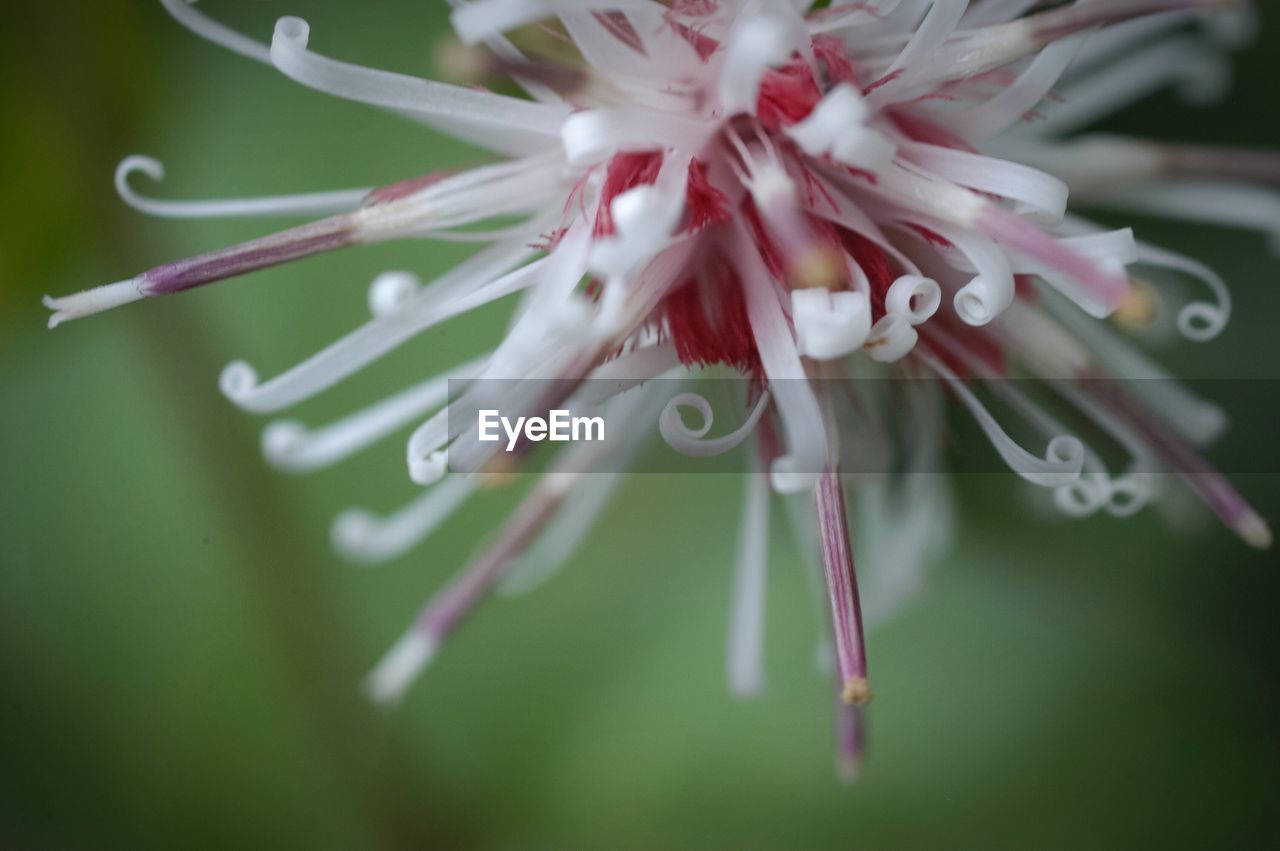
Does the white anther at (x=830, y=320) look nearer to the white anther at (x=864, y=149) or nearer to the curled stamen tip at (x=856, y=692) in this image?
the white anther at (x=864, y=149)

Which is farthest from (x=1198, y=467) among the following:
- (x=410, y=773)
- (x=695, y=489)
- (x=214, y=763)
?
(x=214, y=763)

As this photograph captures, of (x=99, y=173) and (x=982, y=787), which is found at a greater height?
(x=99, y=173)

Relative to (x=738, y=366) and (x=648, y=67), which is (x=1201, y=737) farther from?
(x=648, y=67)

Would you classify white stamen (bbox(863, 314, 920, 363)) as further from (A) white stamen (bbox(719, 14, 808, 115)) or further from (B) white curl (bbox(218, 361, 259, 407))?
(B) white curl (bbox(218, 361, 259, 407))

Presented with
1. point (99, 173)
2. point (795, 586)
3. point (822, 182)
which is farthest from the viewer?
point (795, 586)

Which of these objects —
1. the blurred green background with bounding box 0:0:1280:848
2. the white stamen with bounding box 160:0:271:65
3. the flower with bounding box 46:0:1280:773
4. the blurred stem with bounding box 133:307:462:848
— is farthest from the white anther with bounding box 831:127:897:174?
the blurred stem with bounding box 133:307:462:848

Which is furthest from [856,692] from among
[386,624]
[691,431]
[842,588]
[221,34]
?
[386,624]

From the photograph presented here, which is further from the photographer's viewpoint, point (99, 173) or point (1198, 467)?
point (99, 173)
